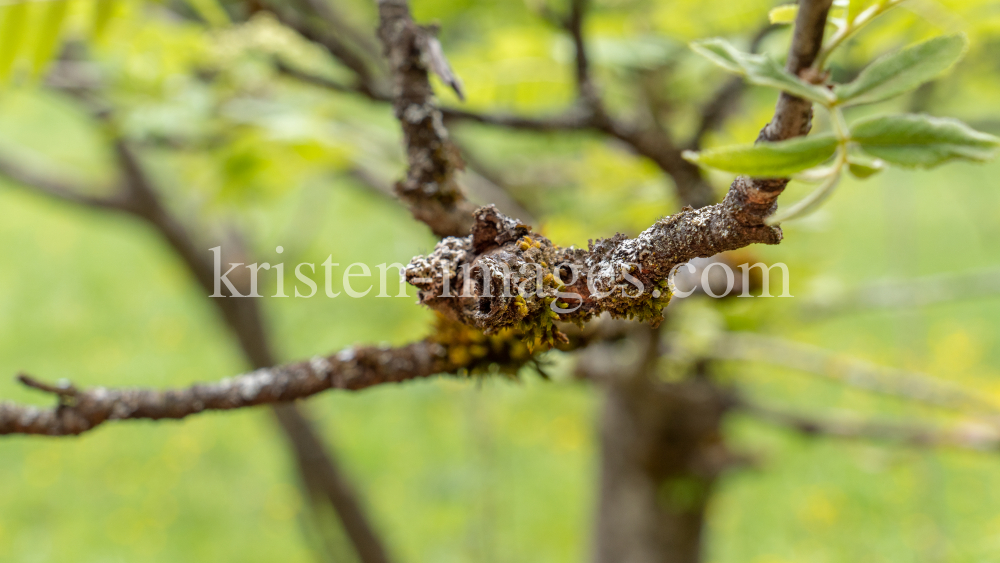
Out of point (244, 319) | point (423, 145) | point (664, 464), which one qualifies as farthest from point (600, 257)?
point (244, 319)

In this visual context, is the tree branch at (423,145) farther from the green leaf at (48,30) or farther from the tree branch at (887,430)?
the tree branch at (887,430)

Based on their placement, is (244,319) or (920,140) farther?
(244,319)

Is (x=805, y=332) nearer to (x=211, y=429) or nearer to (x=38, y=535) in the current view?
(x=211, y=429)

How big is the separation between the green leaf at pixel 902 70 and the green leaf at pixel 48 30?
Answer: 998 mm

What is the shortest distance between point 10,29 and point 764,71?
102 cm

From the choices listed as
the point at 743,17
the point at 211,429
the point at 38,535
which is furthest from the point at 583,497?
the point at 743,17

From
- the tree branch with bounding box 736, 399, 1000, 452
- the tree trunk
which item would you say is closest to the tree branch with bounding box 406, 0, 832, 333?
the tree trunk

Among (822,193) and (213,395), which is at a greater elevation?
(822,193)

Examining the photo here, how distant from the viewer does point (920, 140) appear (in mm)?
437

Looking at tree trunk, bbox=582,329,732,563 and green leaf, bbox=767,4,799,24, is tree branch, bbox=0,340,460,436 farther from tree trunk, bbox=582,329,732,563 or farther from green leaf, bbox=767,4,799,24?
tree trunk, bbox=582,329,732,563

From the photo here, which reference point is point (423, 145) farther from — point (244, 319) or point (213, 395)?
point (244, 319)

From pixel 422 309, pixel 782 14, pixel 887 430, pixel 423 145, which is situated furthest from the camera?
pixel 887 430

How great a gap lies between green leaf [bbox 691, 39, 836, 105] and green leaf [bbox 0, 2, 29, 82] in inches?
37.6

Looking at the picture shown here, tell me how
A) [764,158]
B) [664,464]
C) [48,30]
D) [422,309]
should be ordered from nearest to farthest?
1. [764,158]
2. [422,309]
3. [48,30]
4. [664,464]
